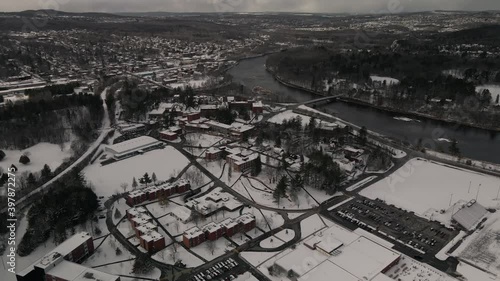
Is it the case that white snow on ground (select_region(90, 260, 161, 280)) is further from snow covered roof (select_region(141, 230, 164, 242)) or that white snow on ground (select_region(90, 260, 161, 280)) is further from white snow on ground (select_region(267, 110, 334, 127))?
white snow on ground (select_region(267, 110, 334, 127))

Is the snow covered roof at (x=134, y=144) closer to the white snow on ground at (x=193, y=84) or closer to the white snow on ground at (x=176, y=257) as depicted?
the white snow on ground at (x=176, y=257)

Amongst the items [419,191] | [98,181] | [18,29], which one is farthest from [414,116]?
[18,29]

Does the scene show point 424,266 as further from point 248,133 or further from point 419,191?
point 248,133

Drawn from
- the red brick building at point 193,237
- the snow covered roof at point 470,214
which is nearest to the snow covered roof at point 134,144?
the red brick building at point 193,237

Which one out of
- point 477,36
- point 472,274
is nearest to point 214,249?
point 472,274

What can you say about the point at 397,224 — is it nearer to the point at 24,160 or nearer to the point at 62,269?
the point at 62,269
